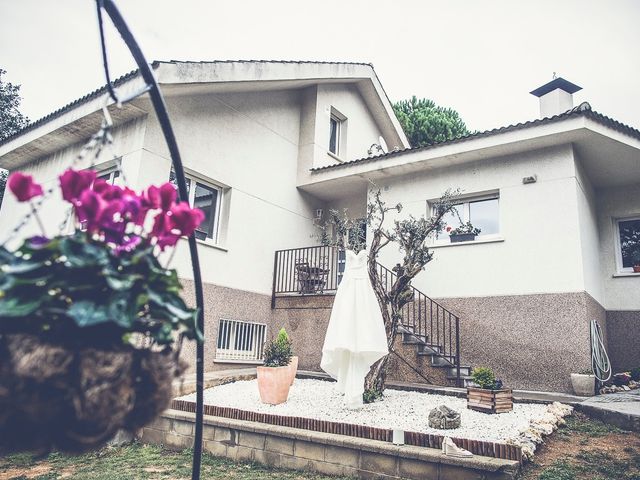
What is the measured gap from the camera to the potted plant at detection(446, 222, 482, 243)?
9617 millimetres

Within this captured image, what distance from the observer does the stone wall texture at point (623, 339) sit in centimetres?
943

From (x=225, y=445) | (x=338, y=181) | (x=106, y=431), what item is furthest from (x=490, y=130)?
(x=106, y=431)

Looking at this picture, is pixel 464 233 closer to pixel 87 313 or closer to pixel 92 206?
pixel 92 206

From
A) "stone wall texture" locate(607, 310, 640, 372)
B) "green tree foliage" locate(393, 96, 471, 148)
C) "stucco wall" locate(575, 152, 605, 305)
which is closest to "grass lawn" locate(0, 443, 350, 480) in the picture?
"stucco wall" locate(575, 152, 605, 305)

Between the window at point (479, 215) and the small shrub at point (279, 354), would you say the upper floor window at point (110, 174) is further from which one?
the window at point (479, 215)

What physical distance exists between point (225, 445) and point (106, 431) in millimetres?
5025

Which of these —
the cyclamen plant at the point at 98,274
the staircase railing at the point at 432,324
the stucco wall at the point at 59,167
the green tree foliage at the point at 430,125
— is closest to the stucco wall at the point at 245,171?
the stucco wall at the point at 59,167

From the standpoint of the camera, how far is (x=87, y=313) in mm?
1147

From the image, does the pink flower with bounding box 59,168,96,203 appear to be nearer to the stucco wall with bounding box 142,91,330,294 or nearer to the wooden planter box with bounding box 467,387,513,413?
the wooden planter box with bounding box 467,387,513,413

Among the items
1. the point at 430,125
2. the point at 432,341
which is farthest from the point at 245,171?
the point at 430,125

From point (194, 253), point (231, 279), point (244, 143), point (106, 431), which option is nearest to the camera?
point (106, 431)

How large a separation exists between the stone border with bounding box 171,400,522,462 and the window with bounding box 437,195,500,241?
5.69 m

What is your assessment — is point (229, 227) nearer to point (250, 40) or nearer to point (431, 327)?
point (431, 327)

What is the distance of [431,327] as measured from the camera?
348 inches
